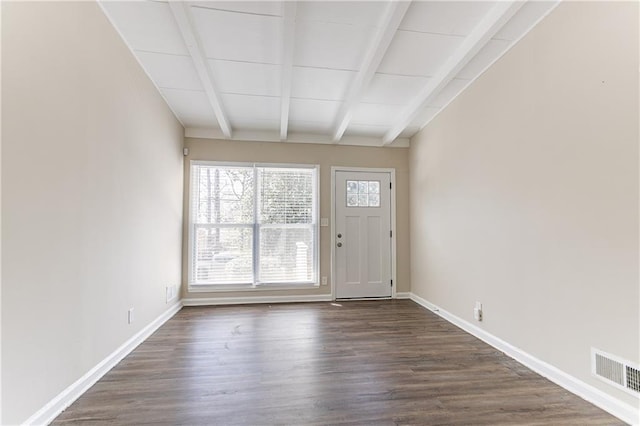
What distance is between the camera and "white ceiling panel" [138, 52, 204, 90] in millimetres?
2637

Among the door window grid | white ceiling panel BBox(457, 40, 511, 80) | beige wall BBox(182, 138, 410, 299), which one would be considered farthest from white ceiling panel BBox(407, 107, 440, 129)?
the door window grid

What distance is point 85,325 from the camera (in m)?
1.96

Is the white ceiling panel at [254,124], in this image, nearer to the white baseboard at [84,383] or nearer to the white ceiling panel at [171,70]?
the white ceiling panel at [171,70]

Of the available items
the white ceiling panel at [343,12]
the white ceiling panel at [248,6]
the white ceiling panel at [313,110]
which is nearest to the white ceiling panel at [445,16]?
the white ceiling panel at [343,12]

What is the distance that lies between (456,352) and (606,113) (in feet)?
6.47

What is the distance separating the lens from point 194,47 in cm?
237

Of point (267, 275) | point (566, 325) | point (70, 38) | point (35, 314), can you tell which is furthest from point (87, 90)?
point (566, 325)

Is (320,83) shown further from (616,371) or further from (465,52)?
(616,371)

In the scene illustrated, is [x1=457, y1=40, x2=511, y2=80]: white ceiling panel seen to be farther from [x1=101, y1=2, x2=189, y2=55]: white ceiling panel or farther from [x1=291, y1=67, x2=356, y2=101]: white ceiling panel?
[x1=101, y1=2, x2=189, y2=55]: white ceiling panel

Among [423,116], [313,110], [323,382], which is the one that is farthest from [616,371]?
[313,110]

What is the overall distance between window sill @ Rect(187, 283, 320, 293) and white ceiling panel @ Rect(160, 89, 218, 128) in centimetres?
220

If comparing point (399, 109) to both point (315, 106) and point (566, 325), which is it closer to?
point (315, 106)

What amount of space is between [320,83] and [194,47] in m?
1.20

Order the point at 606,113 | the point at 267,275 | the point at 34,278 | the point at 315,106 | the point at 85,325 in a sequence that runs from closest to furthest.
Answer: the point at 34,278 < the point at 606,113 < the point at 85,325 < the point at 315,106 < the point at 267,275
